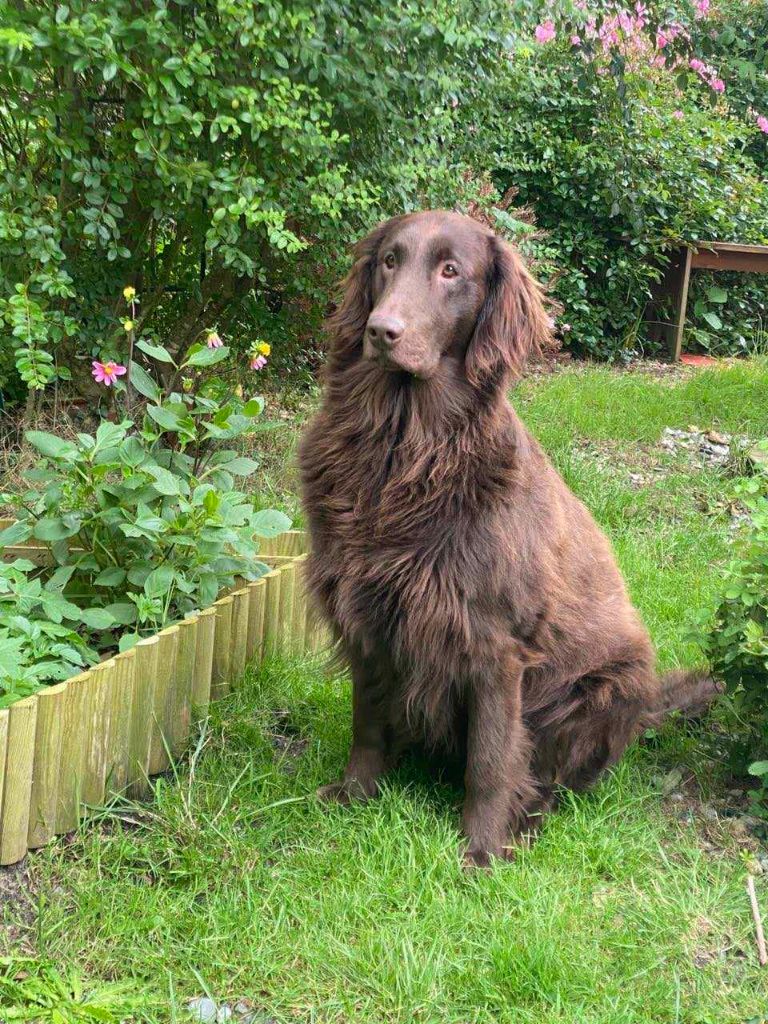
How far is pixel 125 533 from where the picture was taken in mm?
2873

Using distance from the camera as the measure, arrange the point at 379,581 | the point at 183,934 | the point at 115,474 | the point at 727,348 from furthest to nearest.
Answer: the point at 727,348
the point at 115,474
the point at 379,581
the point at 183,934

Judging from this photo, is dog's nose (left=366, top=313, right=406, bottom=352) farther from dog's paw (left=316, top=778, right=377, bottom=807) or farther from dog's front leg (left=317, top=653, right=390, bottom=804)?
dog's paw (left=316, top=778, right=377, bottom=807)

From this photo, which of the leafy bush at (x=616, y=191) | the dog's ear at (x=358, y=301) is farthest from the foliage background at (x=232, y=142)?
the leafy bush at (x=616, y=191)

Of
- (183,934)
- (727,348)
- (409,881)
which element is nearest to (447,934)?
(409,881)

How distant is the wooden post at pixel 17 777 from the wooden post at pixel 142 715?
1.27ft

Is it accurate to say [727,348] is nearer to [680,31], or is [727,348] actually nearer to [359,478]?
[680,31]

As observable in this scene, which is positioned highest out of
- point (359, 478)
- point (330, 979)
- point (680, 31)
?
point (680, 31)

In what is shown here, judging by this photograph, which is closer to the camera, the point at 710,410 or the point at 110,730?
the point at 110,730

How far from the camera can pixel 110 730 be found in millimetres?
2584

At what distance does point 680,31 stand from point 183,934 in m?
4.33

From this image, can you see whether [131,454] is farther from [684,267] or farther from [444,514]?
[684,267]

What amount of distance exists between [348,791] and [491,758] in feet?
1.46

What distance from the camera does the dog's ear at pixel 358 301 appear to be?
279 cm

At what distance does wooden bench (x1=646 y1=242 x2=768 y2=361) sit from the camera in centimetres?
845
